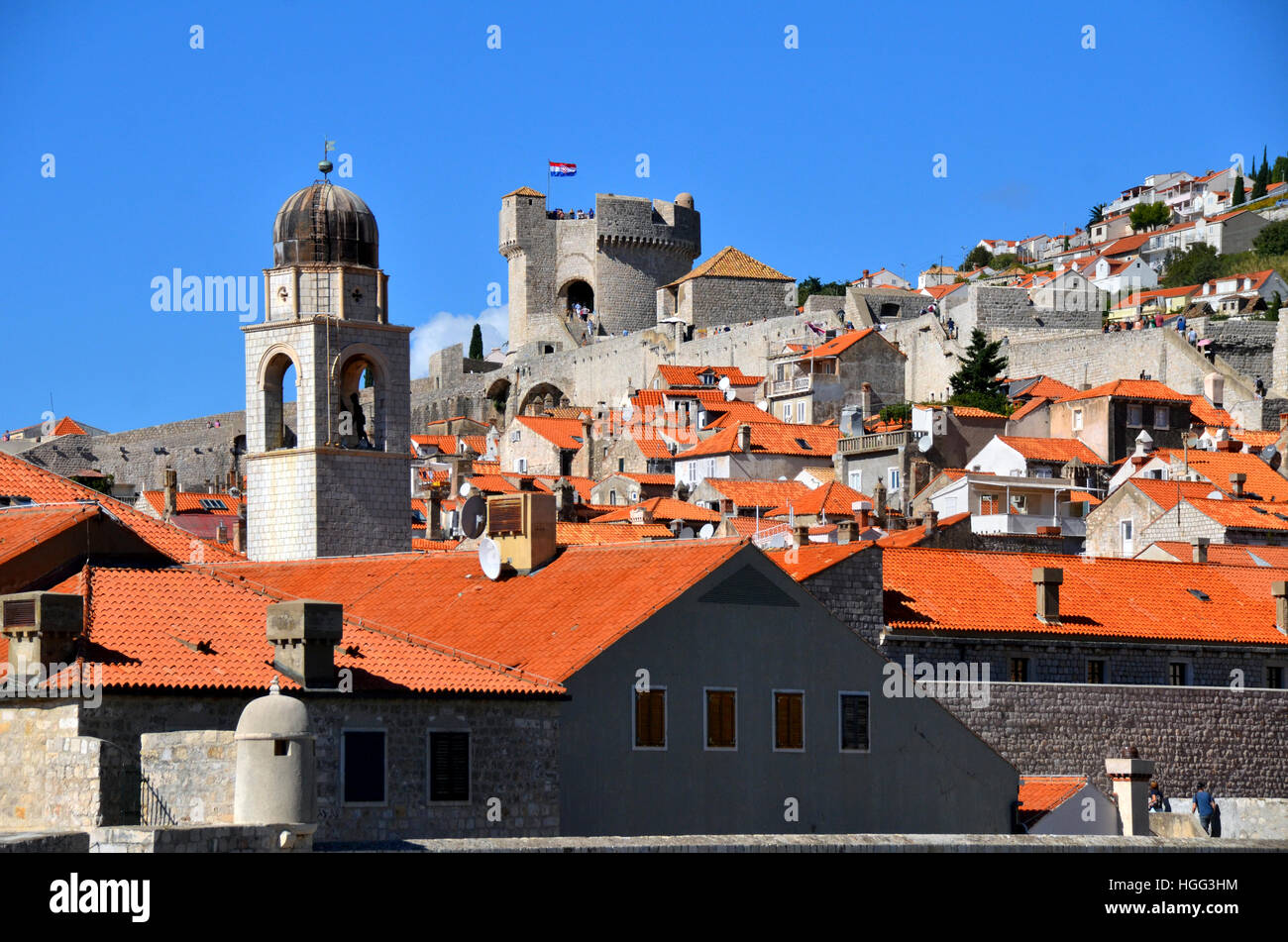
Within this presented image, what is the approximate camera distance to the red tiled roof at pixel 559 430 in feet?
281

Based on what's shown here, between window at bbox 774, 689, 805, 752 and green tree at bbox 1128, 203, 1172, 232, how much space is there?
13303cm

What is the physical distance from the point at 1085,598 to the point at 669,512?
2365cm

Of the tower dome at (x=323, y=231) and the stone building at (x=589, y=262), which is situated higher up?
the stone building at (x=589, y=262)

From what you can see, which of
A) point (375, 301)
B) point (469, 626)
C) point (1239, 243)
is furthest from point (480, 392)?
point (469, 626)

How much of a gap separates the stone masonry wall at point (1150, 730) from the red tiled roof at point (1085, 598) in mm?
1049

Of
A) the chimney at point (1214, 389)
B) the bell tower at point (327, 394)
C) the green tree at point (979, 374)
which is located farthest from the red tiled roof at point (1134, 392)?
the bell tower at point (327, 394)

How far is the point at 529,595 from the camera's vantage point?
26359 mm

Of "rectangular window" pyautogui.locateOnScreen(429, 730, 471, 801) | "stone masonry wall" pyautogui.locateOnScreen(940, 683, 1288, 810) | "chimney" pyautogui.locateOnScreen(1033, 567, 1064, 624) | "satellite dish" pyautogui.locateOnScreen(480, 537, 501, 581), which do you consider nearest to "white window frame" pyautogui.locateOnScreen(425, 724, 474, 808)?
"rectangular window" pyautogui.locateOnScreen(429, 730, 471, 801)

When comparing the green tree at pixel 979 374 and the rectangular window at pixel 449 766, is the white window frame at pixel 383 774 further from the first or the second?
the green tree at pixel 979 374

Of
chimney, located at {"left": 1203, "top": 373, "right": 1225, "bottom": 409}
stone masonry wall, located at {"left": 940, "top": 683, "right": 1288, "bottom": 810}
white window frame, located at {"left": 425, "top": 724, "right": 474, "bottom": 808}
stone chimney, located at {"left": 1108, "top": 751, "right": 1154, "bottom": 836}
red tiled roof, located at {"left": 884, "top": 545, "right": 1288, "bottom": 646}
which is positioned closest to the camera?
white window frame, located at {"left": 425, "top": 724, "right": 474, "bottom": 808}

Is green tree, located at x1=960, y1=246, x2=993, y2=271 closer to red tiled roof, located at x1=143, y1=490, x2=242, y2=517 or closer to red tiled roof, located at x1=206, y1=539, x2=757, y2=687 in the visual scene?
red tiled roof, located at x1=143, y1=490, x2=242, y2=517

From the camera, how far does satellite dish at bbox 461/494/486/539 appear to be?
32.0 meters

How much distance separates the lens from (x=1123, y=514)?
53969mm
